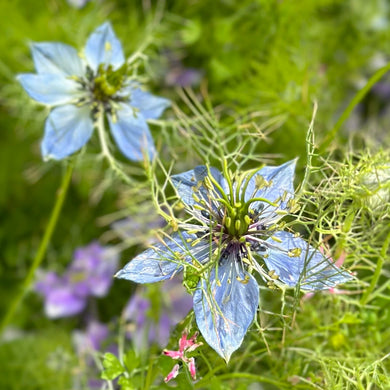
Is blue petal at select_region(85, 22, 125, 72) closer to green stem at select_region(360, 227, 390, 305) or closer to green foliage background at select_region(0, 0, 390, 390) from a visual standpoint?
green foliage background at select_region(0, 0, 390, 390)

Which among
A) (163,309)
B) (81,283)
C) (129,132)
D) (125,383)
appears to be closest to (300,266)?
(125,383)

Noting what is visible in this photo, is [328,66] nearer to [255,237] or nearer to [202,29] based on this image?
[202,29]

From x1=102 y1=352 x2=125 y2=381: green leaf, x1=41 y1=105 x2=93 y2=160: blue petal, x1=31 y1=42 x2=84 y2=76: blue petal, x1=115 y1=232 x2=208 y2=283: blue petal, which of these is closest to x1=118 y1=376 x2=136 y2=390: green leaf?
x1=102 y1=352 x2=125 y2=381: green leaf

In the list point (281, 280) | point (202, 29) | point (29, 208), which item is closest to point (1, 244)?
point (29, 208)

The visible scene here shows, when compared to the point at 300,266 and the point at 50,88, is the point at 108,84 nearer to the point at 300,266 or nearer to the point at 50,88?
the point at 50,88

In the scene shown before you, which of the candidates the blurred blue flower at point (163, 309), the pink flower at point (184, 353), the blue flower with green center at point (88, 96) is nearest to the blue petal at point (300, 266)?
the pink flower at point (184, 353)
